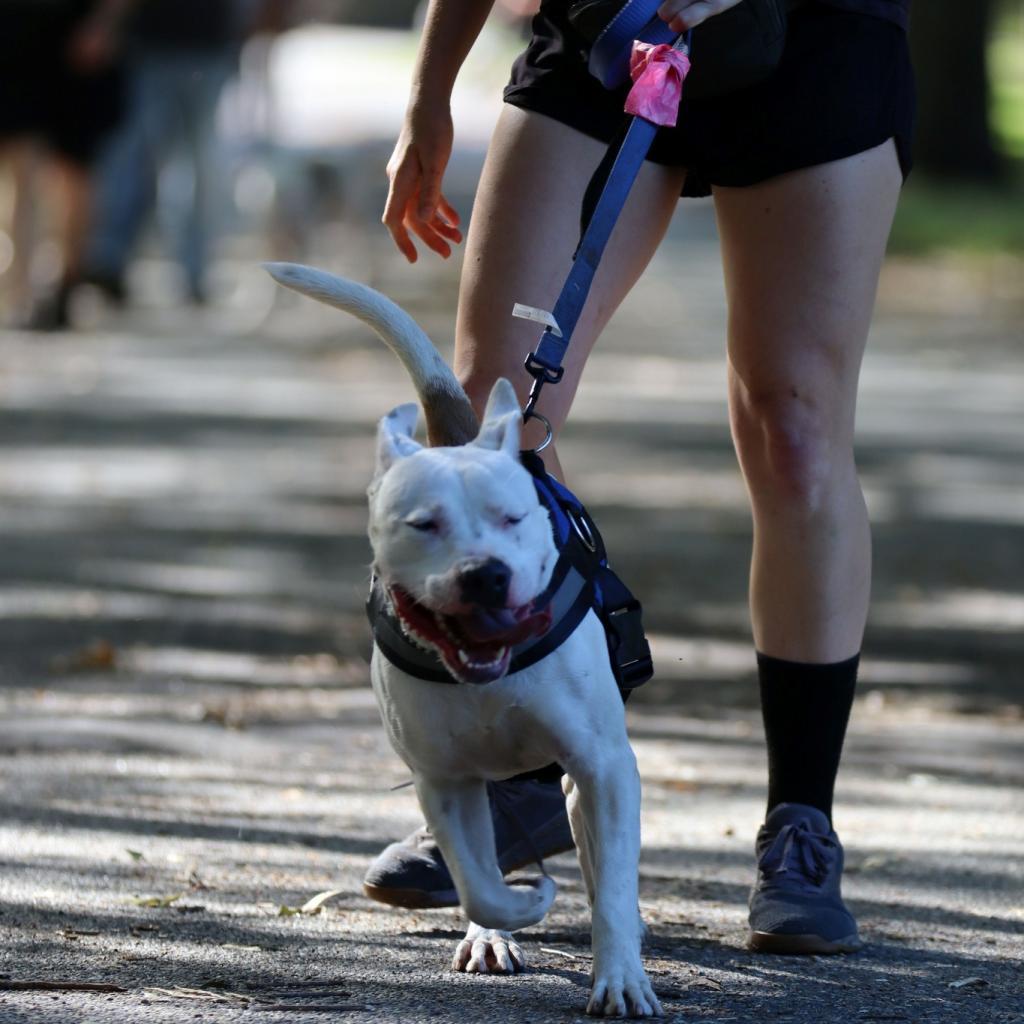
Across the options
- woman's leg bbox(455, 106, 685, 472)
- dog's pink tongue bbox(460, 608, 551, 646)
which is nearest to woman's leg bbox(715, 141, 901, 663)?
woman's leg bbox(455, 106, 685, 472)

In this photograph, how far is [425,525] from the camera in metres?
2.66

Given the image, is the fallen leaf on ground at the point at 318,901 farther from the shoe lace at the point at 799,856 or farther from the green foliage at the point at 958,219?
the green foliage at the point at 958,219

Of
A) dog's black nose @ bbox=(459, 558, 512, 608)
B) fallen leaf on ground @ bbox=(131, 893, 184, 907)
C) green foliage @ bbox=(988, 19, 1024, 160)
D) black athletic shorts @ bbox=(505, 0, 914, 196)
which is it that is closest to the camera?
dog's black nose @ bbox=(459, 558, 512, 608)

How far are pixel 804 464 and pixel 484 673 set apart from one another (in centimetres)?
94

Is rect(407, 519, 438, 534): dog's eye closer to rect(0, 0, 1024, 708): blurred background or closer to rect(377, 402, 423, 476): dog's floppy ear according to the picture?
rect(377, 402, 423, 476): dog's floppy ear

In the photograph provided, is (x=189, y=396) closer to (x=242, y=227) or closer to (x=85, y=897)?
(x=85, y=897)

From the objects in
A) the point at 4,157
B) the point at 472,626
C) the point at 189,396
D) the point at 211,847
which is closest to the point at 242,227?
the point at 4,157

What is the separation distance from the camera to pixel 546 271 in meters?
3.35

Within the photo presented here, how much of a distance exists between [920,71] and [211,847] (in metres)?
22.6

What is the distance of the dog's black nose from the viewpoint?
2.60 m

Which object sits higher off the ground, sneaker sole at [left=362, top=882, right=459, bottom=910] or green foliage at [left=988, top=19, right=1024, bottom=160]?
green foliage at [left=988, top=19, right=1024, bottom=160]

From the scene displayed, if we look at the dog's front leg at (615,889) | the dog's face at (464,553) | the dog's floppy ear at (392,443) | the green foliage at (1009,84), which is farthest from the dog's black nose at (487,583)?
the green foliage at (1009,84)

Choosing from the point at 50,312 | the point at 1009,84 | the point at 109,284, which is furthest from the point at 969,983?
the point at 1009,84

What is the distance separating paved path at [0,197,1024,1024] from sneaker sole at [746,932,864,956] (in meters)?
0.03
